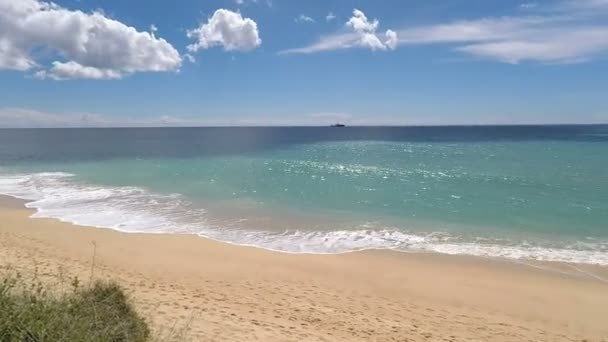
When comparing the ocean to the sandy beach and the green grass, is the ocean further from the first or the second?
the green grass

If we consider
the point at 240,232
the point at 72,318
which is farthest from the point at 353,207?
the point at 72,318

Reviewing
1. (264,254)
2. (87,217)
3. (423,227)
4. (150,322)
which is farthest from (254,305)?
(87,217)

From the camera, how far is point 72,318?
4.82m

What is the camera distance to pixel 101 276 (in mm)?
9742

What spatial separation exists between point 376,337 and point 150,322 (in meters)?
4.28

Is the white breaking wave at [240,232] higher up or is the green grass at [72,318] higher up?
the green grass at [72,318]

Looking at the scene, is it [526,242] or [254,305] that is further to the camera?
[526,242]

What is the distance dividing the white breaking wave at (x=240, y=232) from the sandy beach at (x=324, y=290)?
847 millimetres

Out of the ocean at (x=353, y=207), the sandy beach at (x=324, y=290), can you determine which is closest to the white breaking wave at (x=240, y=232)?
the ocean at (x=353, y=207)

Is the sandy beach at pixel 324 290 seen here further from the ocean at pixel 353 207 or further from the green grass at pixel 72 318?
the ocean at pixel 353 207

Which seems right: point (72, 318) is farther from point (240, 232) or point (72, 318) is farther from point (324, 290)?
point (240, 232)

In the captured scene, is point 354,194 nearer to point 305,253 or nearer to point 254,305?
point 305,253

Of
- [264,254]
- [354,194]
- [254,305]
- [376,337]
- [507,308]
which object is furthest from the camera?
[354,194]

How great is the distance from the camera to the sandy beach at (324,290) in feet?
25.2
